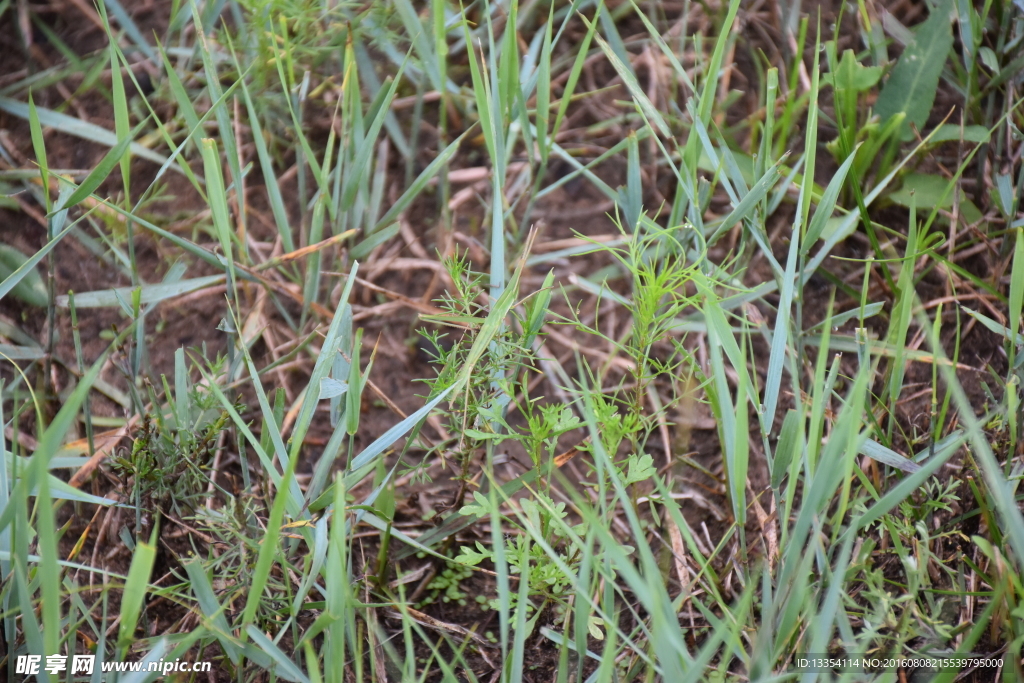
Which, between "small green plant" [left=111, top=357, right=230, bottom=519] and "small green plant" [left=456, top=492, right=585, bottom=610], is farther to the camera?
"small green plant" [left=111, top=357, right=230, bottom=519]

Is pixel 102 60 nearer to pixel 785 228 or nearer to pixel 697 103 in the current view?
pixel 697 103

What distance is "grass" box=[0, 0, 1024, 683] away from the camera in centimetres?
100

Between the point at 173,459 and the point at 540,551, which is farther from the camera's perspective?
the point at 173,459

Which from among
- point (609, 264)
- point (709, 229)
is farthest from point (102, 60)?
point (709, 229)

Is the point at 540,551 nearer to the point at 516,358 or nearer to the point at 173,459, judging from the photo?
the point at 516,358

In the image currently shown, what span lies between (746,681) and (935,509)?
0.43 metres

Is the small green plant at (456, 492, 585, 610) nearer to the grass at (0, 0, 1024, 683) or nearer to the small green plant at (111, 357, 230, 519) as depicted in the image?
the grass at (0, 0, 1024, 683)

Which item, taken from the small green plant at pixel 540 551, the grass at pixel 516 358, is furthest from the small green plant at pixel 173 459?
the small green plant at pixel 540 551

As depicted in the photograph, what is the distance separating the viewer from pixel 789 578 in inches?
36.7

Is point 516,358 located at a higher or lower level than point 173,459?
higher

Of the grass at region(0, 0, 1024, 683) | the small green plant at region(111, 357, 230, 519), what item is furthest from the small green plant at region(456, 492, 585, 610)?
the small green plant at region(111, 357, 230, 519)

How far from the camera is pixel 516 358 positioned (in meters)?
1.13

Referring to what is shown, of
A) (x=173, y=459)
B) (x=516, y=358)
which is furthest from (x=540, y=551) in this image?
(x=173, y=459)

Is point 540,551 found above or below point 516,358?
below
